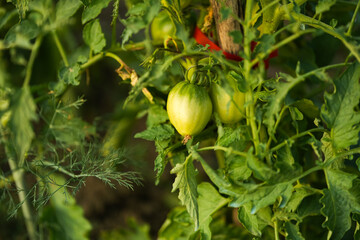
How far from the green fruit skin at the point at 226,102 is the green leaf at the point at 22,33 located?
0.73 feet

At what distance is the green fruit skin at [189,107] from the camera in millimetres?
423

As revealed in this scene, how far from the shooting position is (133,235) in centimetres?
82

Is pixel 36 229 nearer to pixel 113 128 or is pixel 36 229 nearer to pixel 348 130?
pixel 113 128

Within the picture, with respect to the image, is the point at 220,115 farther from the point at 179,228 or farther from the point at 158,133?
the point at 179,228

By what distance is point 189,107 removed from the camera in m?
0.42

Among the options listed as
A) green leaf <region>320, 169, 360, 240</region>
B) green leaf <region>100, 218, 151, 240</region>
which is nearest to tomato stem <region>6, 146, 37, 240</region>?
green leaf <region>100, 218, 151, 240</region>

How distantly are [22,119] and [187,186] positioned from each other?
196 millimetres

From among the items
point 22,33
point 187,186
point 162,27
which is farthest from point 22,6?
point 187,186

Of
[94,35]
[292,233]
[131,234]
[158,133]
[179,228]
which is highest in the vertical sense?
[94,35]

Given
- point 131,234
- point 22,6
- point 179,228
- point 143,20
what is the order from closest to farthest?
point 143,20, point 22,6, point 179,228, point 131,234

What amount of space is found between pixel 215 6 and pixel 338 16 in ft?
1.08

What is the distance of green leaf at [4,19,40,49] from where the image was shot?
0.45 meters

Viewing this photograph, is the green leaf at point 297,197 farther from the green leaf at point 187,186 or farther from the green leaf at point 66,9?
the green leaf at point 66,9

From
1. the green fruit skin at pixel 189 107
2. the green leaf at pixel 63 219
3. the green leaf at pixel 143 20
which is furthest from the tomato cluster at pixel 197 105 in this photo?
the green leaf at pixel 63 219
